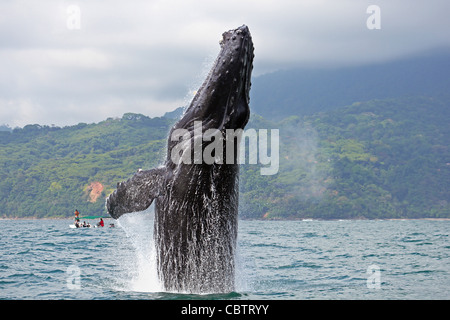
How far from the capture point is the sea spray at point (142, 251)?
9.44m

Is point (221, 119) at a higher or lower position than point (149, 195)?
higher

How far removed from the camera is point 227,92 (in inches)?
330

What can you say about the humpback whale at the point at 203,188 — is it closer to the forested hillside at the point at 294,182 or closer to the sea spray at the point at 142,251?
the sea spray at the point at 142,251

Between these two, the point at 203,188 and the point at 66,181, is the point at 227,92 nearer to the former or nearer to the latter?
the point at 203,188

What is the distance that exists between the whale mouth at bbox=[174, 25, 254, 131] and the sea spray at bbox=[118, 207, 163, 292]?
180 centimetres

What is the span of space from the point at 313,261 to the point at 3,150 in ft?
632

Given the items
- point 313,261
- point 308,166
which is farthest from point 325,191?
point 313,261

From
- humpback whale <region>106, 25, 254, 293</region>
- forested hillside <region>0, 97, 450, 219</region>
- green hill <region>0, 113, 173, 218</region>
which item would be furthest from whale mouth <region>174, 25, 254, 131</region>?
green hill <region>0, 113, 173, 218</region>

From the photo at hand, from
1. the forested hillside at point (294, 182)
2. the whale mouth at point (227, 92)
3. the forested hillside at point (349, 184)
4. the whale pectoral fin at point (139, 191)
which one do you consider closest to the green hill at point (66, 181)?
the forested hillside at point (294, 182)

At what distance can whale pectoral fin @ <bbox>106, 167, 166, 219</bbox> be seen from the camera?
8.73 meters

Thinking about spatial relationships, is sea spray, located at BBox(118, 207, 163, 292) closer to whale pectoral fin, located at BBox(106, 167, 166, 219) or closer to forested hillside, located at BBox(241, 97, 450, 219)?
whale pectoral fin, located at BBox(106, 167, 166, 219)

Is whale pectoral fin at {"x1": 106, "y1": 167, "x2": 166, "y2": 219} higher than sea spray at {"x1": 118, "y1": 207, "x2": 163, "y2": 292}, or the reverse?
whale pectoral fin at {"x1": 106, "y1": 167, "x2": 166, "y2": 219}
